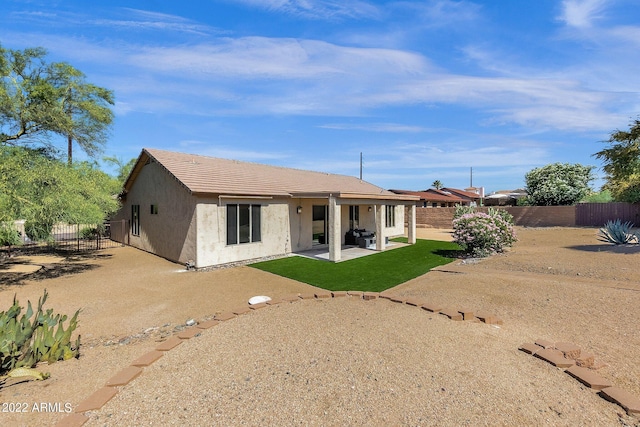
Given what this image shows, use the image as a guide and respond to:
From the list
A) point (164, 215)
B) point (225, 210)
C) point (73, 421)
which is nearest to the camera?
point (73, 421)

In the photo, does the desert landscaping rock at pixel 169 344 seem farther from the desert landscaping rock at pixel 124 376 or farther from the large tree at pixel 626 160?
the large tree at pixel 626 160

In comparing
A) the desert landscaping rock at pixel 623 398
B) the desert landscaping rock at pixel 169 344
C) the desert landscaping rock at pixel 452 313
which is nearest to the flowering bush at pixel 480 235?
the desert landscaping rock at pixel 452 313

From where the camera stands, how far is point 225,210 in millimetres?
12008

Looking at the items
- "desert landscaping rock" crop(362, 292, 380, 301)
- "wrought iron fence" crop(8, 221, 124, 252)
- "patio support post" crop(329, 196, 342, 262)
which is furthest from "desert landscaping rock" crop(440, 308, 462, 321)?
"wrought iron fence" crop(8, 221, 124, 252)

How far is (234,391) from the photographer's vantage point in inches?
143

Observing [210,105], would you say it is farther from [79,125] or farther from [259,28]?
[79,125]

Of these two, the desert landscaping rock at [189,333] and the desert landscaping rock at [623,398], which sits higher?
the desert landscaping rock at [623,398]

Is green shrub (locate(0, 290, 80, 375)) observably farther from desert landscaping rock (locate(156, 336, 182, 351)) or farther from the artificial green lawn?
the artificial green lawn

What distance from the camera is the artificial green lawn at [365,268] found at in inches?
364

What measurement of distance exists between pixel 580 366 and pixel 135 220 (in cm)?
1833

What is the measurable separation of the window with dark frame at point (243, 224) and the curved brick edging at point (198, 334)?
5.72 m

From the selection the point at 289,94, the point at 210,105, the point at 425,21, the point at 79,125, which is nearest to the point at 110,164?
the point at 79,125

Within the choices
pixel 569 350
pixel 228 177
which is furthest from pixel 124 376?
pixel 228 177

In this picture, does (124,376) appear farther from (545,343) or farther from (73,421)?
(545,343)
